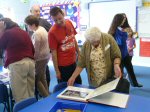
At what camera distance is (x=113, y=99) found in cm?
178

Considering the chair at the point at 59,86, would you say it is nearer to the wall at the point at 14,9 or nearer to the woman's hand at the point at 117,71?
the woman's hand at the point at 117,71

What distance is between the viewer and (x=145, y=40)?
531cm

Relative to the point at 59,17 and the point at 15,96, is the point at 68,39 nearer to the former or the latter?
the point at 59,17

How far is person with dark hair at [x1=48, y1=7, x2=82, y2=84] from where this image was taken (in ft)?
8.34

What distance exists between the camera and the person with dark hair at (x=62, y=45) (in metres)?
2.54

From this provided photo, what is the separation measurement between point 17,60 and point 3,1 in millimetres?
4069

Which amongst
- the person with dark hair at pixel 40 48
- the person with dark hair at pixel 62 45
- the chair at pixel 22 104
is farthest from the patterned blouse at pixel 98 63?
the person with dark hair at pixel 40 48

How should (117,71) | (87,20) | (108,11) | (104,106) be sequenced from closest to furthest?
(104,106) → (117,71) → (108,11) → (87,20)

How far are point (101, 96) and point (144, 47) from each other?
3.88 meters

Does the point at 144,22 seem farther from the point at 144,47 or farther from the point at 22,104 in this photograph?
the point at 22,104

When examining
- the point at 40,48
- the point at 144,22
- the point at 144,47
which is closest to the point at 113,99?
the point at 40,48

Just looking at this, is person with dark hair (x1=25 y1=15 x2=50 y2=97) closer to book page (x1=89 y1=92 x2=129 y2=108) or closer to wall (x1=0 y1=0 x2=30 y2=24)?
book page (x1=89 y1=92 x2=129 y2=108)

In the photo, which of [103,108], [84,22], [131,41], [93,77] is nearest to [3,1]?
[84,22]

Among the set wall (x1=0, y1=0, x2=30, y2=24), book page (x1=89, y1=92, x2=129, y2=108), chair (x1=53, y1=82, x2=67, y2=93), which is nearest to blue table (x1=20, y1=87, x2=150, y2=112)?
book page (x1=89, y1=92, x2=129, y2=108)
